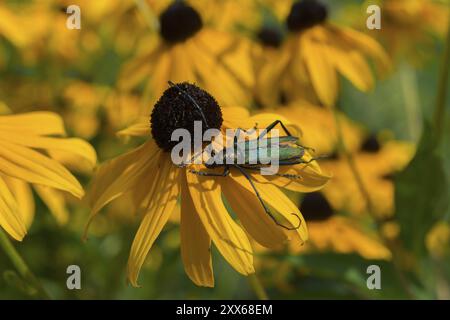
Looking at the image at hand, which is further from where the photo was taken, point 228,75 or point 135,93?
point 135,93

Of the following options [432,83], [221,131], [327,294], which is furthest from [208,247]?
[432,83]

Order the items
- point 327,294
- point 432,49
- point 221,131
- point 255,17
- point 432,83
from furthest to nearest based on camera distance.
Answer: point 432,83, point 255,17, point 432,49, point 327,294, point 221,131

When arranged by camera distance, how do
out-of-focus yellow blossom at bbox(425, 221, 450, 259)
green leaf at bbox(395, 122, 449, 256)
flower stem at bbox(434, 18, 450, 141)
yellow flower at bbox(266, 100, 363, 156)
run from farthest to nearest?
yellow flower at bbox(266, 100, 363, 156), out-of-focus yellow blossom at bbox(425, 221, 450, 259), flower stem at bbox(434, 18, 450, 141), green leaf at bbox(395, 122, 449, 256)

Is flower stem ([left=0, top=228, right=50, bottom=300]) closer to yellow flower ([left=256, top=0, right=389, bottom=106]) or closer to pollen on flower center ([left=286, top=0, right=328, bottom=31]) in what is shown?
yellow flower ([left=256, top=0, right=389, bottom=106])

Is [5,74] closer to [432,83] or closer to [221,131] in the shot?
[221,131]

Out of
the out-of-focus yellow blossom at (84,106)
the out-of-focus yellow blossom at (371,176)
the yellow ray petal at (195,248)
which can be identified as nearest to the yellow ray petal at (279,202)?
→ the yellow ray petal at (195,248)

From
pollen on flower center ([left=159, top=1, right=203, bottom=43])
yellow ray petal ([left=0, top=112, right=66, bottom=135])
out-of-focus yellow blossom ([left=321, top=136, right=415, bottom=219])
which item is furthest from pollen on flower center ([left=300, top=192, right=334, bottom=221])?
yellow ray petal ([left=0, top=112, right=66, bottom=135])

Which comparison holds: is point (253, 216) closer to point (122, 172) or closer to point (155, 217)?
point (155, 217)
